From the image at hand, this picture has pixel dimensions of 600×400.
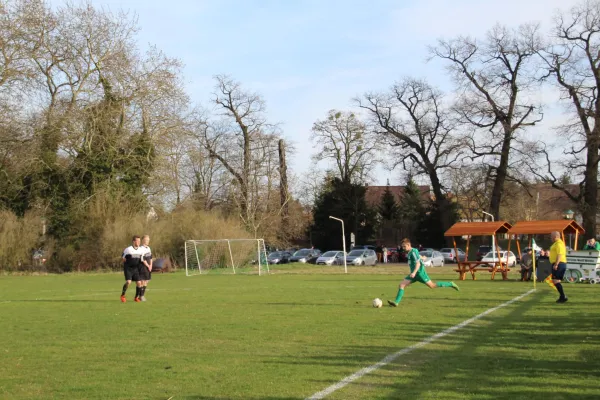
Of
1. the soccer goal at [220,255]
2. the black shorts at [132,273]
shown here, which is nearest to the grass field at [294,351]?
the black shorts at [132,273]

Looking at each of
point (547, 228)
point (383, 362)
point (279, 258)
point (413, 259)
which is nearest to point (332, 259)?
point (279, 258)

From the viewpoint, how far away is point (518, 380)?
24.7 feet

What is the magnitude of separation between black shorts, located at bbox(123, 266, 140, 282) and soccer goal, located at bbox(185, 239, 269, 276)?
80.0ft

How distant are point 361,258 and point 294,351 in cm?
4648

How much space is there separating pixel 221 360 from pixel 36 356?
9.05 ft

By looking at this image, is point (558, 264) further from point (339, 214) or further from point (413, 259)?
point (339, 214)

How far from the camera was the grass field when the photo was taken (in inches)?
285

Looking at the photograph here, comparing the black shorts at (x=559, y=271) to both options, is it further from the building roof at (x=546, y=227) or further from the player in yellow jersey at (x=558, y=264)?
the building roof at (x=546, y=227)

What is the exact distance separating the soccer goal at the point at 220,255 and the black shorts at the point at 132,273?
24.4m

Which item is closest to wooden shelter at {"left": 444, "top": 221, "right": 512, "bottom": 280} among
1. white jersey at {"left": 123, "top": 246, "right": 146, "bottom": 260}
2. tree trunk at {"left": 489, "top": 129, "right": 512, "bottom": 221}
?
white jersey at {"left": 123, "top": 246, "right": 146, "bottom": 260}

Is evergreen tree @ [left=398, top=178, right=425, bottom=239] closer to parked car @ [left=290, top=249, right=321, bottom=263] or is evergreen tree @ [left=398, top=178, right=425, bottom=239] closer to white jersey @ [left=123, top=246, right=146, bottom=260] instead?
parked car @ [left=290, top=249, right=321, bottom=263]

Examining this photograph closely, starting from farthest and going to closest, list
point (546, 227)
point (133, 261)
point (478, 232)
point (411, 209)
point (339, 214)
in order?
1. point (411, 209)
2. point (339, 214)
3. point (478, 232)
4. point (546, 227)
5. point (133, 261)

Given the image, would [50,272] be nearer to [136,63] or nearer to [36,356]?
[136,63]

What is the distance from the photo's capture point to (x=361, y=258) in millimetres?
55812
